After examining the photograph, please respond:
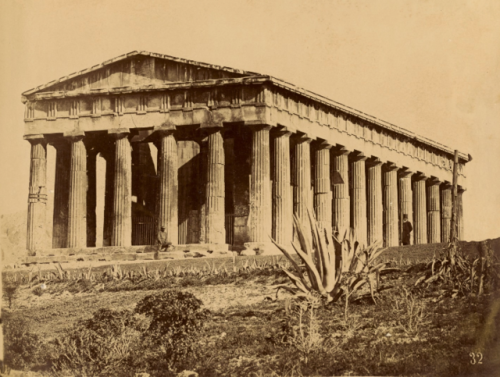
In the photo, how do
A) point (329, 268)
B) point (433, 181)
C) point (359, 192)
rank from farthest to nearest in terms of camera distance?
1. point (433, 181)
2. point (359, 192)
3. point (329, 268)

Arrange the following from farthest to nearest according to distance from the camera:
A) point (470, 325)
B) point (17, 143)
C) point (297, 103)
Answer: point (297, 103)
point (17, 143)
point (470, 325)

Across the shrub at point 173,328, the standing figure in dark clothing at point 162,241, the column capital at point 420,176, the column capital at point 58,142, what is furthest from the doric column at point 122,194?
the column capital at point 420,176

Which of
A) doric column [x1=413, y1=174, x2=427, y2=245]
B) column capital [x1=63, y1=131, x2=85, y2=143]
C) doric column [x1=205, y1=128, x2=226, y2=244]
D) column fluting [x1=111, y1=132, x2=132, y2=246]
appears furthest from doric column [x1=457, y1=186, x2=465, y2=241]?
column capital [x1=63, y1=131, x2=85, y2=143]

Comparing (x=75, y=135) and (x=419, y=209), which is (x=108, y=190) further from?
(x=419, y=209)

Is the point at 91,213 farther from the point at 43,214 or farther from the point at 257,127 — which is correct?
the point at 257,127

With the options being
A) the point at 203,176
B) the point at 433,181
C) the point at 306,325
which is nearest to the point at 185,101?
the point at 203,176

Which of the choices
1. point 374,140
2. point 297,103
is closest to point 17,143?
point 297,103

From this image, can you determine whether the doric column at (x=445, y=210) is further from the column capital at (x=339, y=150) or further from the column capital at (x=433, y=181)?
the column capital at (x=339, y=150)
